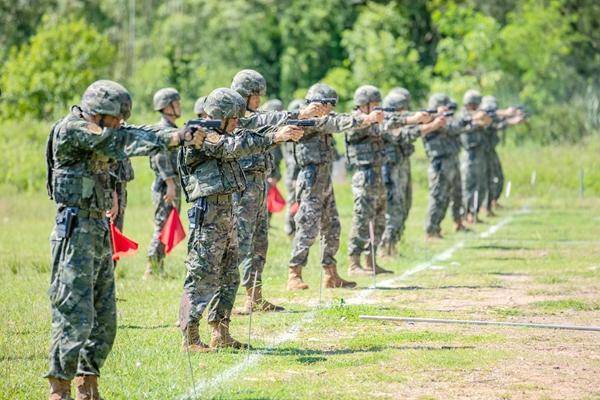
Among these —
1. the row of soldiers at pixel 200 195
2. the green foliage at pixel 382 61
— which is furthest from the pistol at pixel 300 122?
the green foliage at pixel 382 61

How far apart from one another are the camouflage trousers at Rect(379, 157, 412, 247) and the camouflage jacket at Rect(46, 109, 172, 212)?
9.93 meters

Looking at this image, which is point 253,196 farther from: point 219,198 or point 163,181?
point 163,181

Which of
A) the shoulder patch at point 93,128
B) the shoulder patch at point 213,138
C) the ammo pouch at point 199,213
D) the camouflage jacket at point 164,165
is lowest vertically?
the ammo pouch at point 199,213

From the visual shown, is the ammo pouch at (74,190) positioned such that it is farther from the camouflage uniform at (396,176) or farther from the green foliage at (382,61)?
the green foliage at (382,61)

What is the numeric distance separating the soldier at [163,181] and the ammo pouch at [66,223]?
691cm

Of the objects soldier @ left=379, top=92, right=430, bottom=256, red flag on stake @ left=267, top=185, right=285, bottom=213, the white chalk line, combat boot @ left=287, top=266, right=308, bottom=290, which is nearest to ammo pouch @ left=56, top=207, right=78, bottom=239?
the white chalk line

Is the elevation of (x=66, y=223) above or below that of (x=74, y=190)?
below

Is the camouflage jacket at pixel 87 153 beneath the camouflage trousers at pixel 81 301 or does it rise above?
above

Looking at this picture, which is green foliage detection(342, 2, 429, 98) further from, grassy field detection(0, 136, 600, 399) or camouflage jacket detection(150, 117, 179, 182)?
camouflage jacket detection(150, 117, 179, 182)

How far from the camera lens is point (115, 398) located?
8992 millimetres

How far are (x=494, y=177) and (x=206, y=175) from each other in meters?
19.3

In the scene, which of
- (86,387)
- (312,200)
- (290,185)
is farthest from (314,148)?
(290,185)

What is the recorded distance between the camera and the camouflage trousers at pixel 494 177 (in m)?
28.3

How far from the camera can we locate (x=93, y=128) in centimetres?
848
